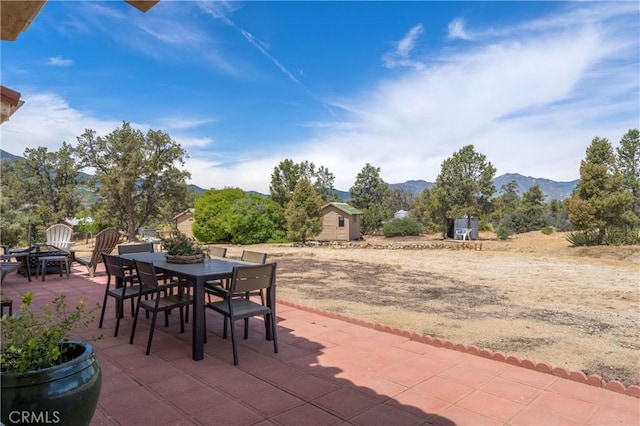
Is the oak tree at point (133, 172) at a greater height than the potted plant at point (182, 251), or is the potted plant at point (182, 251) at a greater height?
the oak tree at point (133, 172)

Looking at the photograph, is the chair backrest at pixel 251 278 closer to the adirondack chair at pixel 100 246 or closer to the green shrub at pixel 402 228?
the adirondack chair at pixel 100 246

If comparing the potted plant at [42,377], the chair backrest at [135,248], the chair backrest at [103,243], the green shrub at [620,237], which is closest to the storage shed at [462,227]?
the green shrub at [620,237]

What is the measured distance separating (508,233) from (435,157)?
6.98m

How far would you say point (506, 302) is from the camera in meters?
6.68

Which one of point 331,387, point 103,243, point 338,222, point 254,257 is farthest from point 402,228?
point 331,387

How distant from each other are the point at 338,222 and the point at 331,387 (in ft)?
77.6

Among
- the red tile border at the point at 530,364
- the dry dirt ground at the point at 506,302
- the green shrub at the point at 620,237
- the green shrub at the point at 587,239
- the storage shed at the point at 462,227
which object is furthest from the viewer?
the storage shed at the point at 462,227

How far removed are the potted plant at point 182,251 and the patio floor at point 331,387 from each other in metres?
0.78

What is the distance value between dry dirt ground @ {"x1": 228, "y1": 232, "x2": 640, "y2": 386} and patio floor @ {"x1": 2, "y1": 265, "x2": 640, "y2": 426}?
3.56 ft

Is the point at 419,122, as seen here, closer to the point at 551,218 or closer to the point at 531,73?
the point at 531,73

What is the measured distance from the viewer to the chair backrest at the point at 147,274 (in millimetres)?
3289

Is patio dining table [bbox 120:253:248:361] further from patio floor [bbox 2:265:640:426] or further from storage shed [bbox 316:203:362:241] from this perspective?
storage shed [bbox 316:203:362:241]

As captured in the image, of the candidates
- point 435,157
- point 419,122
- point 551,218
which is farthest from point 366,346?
point 551,218

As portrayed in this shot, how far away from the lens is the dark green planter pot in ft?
4.51
